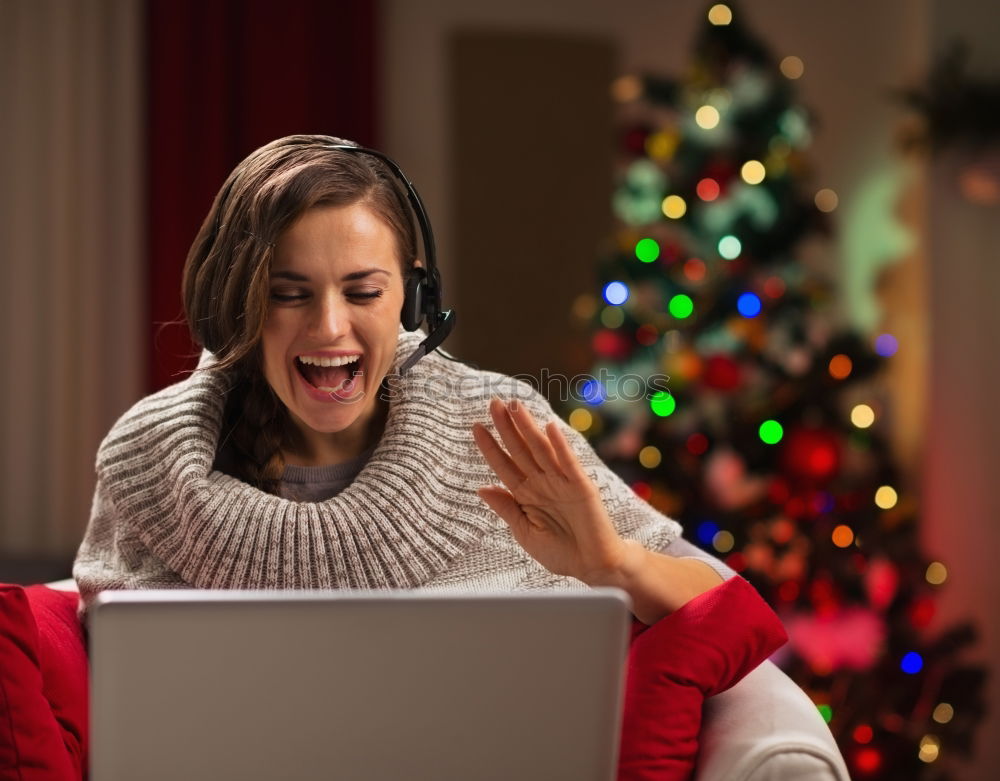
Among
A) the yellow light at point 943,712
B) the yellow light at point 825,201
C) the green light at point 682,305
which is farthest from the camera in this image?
the yellow light at point 825,201

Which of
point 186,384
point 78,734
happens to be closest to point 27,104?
point 186,384

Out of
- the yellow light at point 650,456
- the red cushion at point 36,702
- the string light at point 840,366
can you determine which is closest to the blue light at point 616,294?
the yellow light at point 650,456

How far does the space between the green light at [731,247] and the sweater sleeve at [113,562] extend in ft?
6.05

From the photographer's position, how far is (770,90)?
3.10 meters

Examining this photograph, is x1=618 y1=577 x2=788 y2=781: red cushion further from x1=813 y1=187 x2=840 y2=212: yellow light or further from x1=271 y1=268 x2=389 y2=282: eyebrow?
x1=813 y1=187 x2=840 y2=212: yellow light

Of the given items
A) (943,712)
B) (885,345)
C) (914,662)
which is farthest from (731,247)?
(943,712)

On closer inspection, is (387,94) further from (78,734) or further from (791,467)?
(78,734)

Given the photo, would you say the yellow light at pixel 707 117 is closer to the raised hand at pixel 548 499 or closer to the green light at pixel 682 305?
the green light at pixel 682 305

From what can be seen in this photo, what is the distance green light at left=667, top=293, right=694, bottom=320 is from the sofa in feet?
5.29

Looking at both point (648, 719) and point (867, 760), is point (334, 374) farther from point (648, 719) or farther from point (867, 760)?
point (867, 760)

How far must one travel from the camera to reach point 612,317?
312 cm

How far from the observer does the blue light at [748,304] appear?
303cm

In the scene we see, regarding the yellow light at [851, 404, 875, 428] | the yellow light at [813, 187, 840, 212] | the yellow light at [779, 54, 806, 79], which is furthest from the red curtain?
the yellow light at [851, 404, 875, 428]

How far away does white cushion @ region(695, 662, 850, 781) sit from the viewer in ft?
4.23
